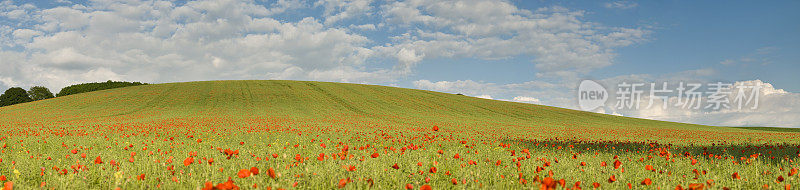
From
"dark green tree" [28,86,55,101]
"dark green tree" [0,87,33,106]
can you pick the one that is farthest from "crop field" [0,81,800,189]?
"dark green tree" [28,86,55,101]

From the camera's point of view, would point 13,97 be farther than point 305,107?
Yes

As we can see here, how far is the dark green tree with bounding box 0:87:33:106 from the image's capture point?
77.3 m

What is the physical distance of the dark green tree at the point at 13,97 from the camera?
254 feet

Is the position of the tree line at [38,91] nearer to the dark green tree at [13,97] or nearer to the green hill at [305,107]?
the dark green tree at [13,97]

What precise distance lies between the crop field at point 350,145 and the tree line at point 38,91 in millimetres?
35643

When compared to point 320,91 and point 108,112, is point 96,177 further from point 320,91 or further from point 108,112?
point 320,91

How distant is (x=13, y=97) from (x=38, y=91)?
785 cm

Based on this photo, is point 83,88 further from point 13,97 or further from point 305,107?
point 305,107

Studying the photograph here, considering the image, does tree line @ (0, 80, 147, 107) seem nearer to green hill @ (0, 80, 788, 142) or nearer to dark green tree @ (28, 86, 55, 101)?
dark green tree @ (28, 86, 55, 101)

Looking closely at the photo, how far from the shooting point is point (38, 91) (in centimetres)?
8575

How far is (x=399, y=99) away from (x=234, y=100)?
75.9ft

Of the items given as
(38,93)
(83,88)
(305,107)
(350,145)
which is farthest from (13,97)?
(350,145)

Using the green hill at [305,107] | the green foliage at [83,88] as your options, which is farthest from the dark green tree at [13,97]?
the green hill at [305,107]

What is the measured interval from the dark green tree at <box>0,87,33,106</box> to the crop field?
115 ft
